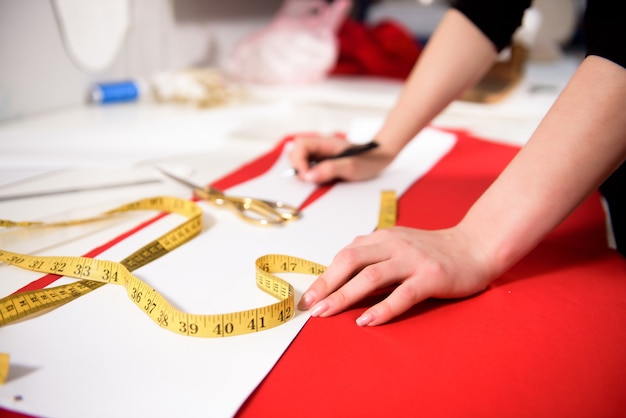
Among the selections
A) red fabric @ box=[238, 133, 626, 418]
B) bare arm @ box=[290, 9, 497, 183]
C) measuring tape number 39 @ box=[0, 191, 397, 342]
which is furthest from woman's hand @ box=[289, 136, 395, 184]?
red fabric @ box=[238, 133, 626, 418]

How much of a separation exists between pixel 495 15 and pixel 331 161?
356 millimetres

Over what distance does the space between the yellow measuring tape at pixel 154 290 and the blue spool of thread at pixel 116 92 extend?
71 centimetres

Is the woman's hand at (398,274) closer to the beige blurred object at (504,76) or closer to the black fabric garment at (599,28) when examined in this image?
the black fabric garment at (599,28)

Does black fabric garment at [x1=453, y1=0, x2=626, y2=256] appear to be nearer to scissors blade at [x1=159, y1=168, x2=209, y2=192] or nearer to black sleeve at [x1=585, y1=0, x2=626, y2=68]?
black sleeve at [x1=585, y1=0, x2=626, y2=68]

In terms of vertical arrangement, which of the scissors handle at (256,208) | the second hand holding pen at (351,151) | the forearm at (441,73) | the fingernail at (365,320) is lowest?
the fingernail at (365,320)

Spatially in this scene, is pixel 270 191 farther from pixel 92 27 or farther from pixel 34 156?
pixel 92 27

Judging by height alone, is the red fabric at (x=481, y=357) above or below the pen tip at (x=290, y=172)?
below

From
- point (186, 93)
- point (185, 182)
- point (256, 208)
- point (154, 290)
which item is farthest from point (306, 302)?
point (186, 93)

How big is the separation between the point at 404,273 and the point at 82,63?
110 cm

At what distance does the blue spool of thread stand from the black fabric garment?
857 mm

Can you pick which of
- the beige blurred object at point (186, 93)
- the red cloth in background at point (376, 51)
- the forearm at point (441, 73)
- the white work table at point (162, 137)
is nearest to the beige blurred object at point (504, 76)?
the white work table at point (162, 137)

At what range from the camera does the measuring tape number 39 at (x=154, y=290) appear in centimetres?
50

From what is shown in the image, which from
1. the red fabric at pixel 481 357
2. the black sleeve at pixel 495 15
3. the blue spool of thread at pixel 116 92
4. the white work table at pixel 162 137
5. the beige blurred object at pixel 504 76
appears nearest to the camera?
the red fabric at pixel 481 357

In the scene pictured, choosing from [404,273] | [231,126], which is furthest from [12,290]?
[231,126]
